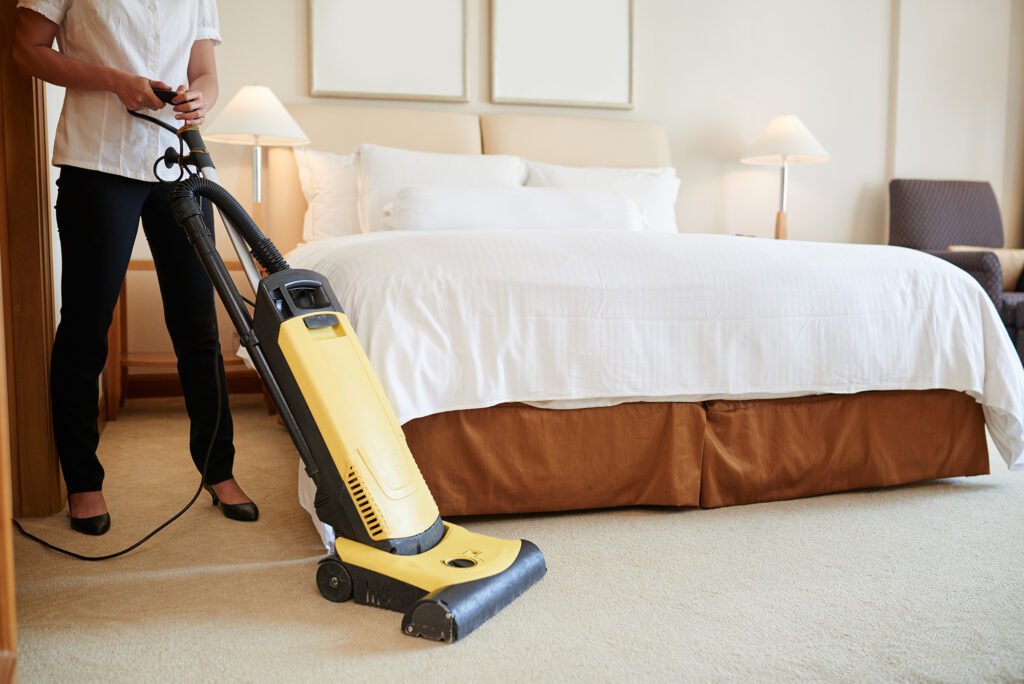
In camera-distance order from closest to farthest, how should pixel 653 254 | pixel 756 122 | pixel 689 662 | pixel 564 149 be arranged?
pixel 689 662, pixel 653 254, pixel 564 149, pixel 756 122

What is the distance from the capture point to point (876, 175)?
4.88 meters

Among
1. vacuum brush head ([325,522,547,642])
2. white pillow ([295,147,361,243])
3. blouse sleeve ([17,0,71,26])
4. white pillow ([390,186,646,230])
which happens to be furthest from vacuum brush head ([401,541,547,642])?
white pillow ([295,147,361,243])

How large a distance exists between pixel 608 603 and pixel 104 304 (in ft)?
4.01

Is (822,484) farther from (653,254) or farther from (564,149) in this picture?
(564,149)

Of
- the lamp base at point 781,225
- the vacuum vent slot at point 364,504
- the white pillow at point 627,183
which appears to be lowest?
the vacuum vent slot at point 364,504

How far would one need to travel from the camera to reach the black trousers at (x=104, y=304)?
6.32 ft

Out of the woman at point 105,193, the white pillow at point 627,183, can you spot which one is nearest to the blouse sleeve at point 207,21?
the woman at point 105,193

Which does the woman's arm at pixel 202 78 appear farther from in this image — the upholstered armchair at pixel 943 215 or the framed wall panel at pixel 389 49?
the upholstered armchair at pixel 943 215

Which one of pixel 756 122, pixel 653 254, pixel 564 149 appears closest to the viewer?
pixel 653 254

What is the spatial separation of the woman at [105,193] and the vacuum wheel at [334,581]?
22.0 inches

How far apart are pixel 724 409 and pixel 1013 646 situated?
870 millimetres

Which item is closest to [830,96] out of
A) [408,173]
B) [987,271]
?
[987,271]

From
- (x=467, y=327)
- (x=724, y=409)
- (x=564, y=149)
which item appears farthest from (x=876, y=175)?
(x=467, y=327)

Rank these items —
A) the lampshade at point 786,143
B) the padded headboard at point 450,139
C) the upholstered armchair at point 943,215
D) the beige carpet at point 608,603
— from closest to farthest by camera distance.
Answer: the beige carpet at point 608,603, the padded headboard at point 450,139, the lampshade at point 786,143, the upholstered armchair at point 943,215
